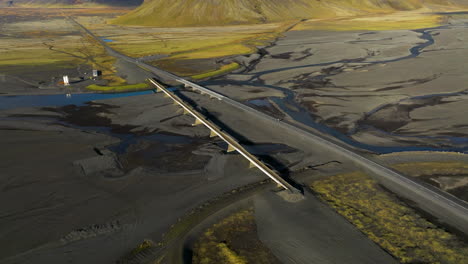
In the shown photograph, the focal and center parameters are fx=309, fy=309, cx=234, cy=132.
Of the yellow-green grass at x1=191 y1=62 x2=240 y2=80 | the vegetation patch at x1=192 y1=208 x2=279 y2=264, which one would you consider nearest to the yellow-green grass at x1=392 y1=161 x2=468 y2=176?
the vegetation patch at x1=192 y1=208 x2=279 y2=264

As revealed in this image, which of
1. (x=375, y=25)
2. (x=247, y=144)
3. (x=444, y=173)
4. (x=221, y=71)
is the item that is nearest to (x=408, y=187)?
(x=444, y=173)

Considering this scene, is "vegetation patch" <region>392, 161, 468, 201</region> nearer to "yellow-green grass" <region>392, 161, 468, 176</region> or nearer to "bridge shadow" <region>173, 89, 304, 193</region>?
"yellow-green grass" <region>392, 161, 468, 176</region>

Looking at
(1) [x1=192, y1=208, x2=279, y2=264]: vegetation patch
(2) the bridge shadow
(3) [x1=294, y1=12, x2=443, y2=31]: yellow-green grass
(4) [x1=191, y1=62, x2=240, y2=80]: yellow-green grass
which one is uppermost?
(3) [x1=294, y1=12, x2=443, y2=31]: yellow-green grass

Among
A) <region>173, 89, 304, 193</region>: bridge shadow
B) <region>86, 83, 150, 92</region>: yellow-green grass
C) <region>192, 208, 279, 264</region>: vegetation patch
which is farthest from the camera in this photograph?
<region>86, 83, 150, 92</region>: yellow-green grass

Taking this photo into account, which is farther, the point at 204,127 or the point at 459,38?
the point at 459,38

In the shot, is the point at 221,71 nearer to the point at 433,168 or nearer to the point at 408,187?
the point at 433,168

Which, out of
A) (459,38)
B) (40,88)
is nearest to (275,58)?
(40,88)

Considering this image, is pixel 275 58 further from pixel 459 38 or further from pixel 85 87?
pixel 459 38

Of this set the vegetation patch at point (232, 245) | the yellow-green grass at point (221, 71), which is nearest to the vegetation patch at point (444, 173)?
the vegetation patch at point (232, 245)
